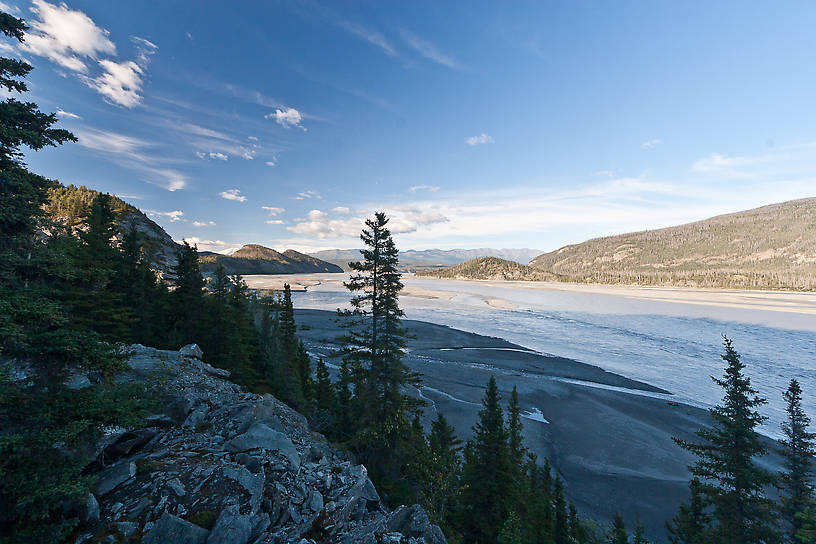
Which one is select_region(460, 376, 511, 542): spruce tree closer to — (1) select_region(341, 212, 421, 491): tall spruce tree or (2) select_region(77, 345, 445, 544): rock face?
(1) select_region(341, 212, 421, 491): tall spruce tree

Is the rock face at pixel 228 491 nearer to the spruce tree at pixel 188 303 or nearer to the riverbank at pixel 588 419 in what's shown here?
the spruce tree at pixel 188 303

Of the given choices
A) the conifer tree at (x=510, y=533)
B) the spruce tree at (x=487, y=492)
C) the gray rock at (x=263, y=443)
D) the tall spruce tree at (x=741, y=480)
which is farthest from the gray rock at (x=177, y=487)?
the tall spruce tree at (x=741, y=480)

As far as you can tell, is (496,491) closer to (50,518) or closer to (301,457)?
(301,457)

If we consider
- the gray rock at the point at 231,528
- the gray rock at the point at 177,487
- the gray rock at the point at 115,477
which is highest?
the gray rock at the point at 115,477

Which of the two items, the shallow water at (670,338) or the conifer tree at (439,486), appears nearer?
the conifer tree at (439,486)

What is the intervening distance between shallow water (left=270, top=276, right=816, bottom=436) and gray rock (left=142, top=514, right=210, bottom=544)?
125ft

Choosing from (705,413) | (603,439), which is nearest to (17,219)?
Result: (603,439)

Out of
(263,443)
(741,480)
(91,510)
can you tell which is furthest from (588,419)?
(91,510)

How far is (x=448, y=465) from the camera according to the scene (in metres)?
15.4

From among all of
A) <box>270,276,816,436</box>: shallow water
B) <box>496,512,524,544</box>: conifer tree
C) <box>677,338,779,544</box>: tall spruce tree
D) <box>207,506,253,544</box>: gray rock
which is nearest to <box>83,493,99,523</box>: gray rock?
<box>207,506,253,544</box>: gray rock

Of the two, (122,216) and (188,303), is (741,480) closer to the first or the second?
(188,303)

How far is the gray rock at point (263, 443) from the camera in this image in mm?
8203

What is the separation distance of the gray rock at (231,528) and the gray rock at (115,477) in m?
2.62

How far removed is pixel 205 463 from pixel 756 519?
1895cm
